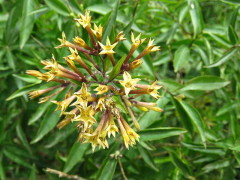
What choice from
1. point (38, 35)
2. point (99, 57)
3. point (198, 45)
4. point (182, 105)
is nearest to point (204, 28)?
point (198, 45)

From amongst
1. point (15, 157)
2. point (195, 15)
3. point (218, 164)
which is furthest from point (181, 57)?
point (15, 157)

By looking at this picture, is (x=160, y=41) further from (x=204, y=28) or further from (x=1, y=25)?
(x=1, y=25)

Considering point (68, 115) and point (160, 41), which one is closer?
point (68, 115)

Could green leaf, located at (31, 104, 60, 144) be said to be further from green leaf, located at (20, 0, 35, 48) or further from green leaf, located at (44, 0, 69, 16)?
green leaf, located at (44, 0, 69, 16)

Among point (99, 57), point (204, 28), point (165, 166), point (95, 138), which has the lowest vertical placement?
point (165, 166)

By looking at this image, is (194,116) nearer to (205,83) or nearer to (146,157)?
(205,83)
